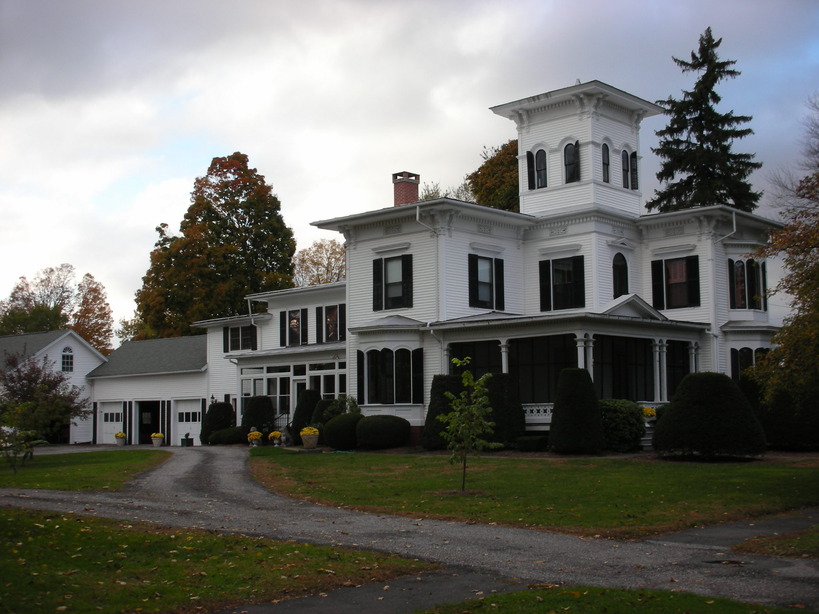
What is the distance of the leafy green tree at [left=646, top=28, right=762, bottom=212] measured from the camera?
2015 inches

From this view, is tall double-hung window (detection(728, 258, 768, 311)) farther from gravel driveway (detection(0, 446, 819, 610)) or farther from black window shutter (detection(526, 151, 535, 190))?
gravel driveway (detection(0, 446, 819, 610))

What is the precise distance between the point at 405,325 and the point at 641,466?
12.2 m

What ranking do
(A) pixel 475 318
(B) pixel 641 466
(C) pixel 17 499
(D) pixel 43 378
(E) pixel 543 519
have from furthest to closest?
1. (D) pixel 43 378
2. (A) pixel 475 318
3. (B) pixel 641 466
4. (C) pixel 17 499
5. (E) pixel 543 519

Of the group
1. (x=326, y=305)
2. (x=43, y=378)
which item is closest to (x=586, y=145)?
(x=326, y=305)

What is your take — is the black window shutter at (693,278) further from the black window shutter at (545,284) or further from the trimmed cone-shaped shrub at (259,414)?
the trimmed cone-shaped shrub at (259,414)

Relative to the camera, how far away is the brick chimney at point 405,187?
123 feet

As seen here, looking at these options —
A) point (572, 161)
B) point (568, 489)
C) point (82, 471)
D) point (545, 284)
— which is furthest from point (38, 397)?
point (572, 161)

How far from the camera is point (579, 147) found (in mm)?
35344

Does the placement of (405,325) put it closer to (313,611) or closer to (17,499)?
(17,499)

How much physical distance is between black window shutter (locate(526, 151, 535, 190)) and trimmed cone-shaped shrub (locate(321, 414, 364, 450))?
11411 millimetres

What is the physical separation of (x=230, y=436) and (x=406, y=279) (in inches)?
466

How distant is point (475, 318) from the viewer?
110 feet

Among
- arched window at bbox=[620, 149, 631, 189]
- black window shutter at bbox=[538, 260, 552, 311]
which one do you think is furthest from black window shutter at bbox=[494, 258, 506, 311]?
arched window at bbox=[620, 149, 631, 189]

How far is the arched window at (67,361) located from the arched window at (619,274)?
3452 cm
